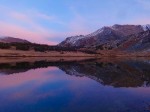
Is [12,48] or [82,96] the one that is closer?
[82,96]

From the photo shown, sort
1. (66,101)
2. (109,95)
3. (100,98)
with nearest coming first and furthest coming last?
(66,101) < (100,98) < (109,95)

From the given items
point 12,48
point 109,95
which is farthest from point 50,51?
point 109,95

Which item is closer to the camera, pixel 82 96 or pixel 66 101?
pixel 66 101

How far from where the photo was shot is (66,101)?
30.4 meters

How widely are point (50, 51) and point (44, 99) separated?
152723mm

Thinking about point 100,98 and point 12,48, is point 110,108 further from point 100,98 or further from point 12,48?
point 12,48

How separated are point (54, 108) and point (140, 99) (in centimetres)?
1057

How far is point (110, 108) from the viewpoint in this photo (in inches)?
1056

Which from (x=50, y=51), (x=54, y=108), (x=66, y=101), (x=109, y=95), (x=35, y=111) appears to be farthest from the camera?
(x=50, y=51)

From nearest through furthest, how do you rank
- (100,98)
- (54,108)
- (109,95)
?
(54,108) → (100,98) → (109,95)

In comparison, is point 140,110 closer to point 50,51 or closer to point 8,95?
point 8,95

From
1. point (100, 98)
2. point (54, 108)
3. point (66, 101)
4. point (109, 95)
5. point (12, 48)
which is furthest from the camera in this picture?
point (12, 48)

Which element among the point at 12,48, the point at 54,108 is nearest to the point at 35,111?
the point at 54,108

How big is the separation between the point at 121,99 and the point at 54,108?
889 centimetres
